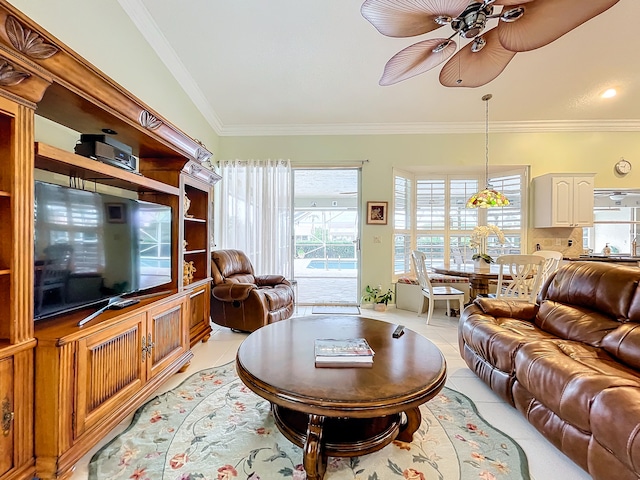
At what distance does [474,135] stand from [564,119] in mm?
1240

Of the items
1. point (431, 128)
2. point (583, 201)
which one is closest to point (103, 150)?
point (431, 128)

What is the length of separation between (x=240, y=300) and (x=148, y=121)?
1909 mm

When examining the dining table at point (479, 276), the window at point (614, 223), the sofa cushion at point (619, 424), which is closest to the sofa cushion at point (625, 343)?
the sofa cushion at point (619, 424)

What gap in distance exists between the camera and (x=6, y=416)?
3.70 feet

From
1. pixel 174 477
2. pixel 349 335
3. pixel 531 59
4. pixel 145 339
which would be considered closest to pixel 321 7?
pixel 531 59

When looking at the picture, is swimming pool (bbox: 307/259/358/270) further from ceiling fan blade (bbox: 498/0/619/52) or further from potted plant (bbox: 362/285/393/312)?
ceiling fan blade (bbox: 498/0/619/52)

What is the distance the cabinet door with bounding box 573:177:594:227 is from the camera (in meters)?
4.23

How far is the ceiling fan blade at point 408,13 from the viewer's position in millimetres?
1467

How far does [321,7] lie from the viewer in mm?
2287

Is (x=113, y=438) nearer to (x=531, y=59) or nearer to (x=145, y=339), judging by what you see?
(x=145, y=339)

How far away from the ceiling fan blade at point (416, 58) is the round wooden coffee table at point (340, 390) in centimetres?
181

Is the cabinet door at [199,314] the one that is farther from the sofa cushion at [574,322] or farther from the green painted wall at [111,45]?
the sofa cushion at [574,322]

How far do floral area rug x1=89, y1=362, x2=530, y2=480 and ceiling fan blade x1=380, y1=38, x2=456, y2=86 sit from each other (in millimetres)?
2254

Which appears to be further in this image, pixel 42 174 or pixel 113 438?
pixel 42 174
